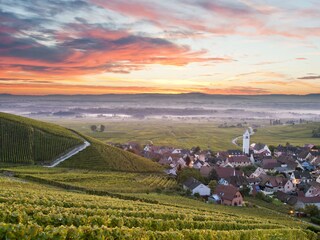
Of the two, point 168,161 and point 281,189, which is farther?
point 168,161

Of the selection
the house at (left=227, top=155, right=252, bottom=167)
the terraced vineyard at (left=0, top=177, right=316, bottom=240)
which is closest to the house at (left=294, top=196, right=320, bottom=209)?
→ the terraced vineyard at (left=0, top=177, right=316, bottom=240)

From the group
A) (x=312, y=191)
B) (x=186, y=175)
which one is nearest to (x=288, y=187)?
(x=312, y=191)

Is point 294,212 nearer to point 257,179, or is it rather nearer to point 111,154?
point 257,179

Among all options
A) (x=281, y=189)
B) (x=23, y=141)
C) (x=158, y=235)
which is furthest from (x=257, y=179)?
(x=158, y=235)

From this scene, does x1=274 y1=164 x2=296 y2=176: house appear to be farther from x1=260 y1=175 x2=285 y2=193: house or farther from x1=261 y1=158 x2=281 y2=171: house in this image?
x1=260 y1=175 x2=285 y2=193: house

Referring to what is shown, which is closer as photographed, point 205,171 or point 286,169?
point 205,171

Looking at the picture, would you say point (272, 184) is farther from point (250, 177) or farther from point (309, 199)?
point (309, 199)
